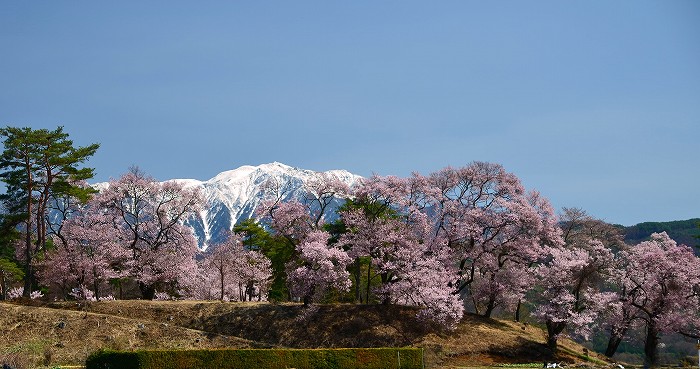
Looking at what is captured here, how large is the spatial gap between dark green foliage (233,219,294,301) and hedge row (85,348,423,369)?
2473 centimetres

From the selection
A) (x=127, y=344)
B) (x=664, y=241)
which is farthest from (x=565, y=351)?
(x=127, y=344)

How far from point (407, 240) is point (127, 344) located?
23.3 m

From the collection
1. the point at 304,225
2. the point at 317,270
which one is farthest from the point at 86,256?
the point at 317,270

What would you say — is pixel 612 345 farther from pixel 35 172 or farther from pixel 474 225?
pixel 35 172

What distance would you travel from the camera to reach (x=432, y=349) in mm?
48125

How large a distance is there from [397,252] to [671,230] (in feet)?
429

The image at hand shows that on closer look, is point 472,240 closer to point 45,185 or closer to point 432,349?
point 432,349

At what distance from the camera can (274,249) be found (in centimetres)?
6881

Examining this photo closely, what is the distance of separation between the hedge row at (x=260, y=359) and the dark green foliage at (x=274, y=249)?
81.1 feet

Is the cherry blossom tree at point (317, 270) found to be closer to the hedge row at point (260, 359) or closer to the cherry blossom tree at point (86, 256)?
the hedge row at point (260, 359)

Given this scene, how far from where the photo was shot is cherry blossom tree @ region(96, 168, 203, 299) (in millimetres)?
59531

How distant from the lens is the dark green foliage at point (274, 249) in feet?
212

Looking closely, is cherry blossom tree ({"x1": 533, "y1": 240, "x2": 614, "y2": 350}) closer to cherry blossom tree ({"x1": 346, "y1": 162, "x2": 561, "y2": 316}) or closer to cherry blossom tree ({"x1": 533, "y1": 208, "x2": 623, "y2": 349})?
cherry blossom tree ({"x1": 533, "y1": 208, "x2": 623, "y2": 349})

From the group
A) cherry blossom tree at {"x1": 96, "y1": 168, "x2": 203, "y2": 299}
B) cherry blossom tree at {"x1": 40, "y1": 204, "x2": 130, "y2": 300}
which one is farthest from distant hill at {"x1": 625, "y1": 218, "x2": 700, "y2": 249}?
cherry blossom tree at {"x1": 40, "y1": 204, "x2": 130, "y2": 300}
